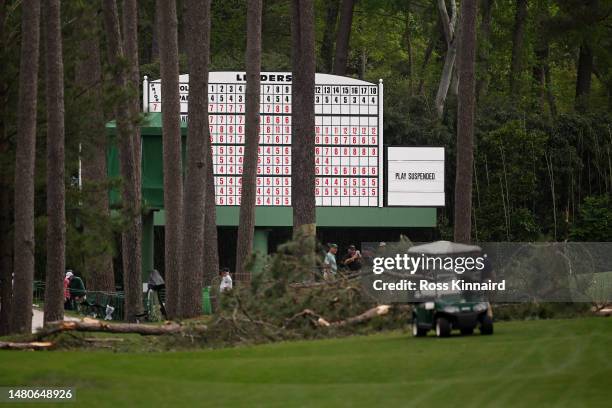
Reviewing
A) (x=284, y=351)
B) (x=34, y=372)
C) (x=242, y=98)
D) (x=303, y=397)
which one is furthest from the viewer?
(x=242, y=98)

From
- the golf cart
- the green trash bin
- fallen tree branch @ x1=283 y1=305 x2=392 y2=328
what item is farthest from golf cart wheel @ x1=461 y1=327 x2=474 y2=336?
→ the green trash bin

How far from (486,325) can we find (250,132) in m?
16.8

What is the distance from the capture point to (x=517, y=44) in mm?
65000

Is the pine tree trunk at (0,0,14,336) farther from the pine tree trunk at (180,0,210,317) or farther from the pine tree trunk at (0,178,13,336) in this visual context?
the pine tree trunk at (180,0,210,317)

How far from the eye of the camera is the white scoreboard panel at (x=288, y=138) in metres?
45.9

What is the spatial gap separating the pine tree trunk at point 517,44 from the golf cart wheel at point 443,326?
43280mm

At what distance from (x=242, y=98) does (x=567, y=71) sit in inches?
1671

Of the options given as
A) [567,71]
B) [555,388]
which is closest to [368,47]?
[567,71]

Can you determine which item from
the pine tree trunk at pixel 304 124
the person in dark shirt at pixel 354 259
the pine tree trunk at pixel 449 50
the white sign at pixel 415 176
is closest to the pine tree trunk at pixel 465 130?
the person in dark shirt at pixel 354 259

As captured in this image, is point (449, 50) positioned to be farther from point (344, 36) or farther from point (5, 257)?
point (5, 257)

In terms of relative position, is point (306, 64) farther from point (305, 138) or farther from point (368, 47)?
point (368, 47)

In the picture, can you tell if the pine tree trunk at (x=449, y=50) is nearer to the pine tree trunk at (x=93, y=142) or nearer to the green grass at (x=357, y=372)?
the pine tree trunk at (x=93, y=142)

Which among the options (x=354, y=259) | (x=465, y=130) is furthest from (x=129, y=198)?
(x=465, y=130)

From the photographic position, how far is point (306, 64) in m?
36.5
